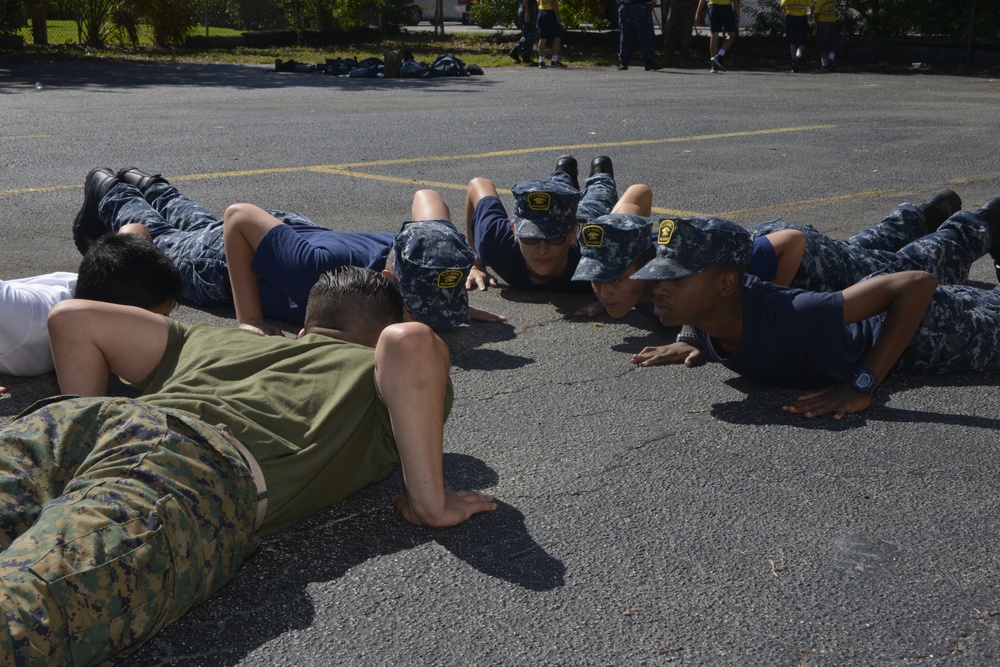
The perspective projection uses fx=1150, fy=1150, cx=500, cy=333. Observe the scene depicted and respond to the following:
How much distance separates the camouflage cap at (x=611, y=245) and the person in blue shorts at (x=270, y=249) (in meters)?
Answer: 0.49

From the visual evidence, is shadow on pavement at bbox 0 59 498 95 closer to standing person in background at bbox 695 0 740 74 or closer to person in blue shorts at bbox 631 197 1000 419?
standing person in background at bbox 695 0 740 74

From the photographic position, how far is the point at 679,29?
2344cm

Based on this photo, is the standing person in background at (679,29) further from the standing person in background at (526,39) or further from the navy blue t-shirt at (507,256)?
the navy blue t-shirt at (507,256)

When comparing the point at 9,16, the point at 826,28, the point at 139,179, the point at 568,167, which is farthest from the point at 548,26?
the point at 139,179

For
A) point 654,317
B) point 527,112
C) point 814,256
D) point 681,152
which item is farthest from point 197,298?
point 527,112

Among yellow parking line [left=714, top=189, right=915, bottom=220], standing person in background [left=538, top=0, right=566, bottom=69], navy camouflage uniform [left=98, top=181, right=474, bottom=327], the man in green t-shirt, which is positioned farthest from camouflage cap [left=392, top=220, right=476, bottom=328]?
standing person in background [left=538, top=0, right=566, bottom=69]

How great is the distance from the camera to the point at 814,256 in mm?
4891

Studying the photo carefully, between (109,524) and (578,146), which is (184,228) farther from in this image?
(578,146)

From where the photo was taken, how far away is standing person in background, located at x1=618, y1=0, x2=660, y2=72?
21828mm

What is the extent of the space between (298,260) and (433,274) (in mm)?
634

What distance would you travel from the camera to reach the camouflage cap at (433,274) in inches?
173

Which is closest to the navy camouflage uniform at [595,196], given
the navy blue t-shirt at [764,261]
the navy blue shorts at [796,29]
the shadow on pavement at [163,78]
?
the navy blue t-shirt at [764,261]

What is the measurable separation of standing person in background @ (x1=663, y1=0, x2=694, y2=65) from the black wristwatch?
66.3 ft

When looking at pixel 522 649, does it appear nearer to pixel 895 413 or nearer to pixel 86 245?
pixel 895 413
